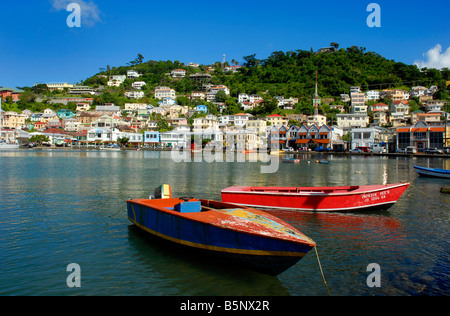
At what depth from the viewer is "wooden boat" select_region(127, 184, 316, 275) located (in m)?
7.88

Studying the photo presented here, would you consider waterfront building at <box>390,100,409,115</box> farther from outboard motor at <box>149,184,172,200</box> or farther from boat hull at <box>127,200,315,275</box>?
boat hull at <box>127,200,315,275</box>

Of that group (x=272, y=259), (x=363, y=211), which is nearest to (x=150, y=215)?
(x=272, y=259)

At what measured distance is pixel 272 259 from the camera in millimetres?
8094

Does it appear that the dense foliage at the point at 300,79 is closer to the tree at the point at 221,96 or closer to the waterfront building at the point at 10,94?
the tree at the point at 221,96

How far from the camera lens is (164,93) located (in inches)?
6422

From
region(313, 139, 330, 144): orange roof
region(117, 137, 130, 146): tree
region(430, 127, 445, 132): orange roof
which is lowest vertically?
region(313, 139, 330, 144): orange roof

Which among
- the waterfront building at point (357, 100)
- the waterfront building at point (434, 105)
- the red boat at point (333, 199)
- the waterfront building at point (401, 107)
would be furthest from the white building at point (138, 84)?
the red boat at point (333, 199)

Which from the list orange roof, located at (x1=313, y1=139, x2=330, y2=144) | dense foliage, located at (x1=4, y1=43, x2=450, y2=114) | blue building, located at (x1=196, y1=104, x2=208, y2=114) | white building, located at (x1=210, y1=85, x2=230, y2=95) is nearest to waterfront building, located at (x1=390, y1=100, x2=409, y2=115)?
dense foliage, located at (x1=4, y1=43, x2=450, y2=114)

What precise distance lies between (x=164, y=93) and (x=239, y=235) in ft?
530

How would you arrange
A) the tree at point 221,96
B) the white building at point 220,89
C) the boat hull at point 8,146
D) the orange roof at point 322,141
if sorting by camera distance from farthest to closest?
1. the white building at point 220,89
2. the tree at point 221,96
3. the boat hull at point 8,146
4. the orange roof at point 322,141

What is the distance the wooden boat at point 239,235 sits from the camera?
788 cm

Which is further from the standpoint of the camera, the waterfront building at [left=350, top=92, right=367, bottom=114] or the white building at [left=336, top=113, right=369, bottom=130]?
the waterfront building at [left=350, top=92, right=367, bottom=114]

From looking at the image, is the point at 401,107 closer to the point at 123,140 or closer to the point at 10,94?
the point at 123,140

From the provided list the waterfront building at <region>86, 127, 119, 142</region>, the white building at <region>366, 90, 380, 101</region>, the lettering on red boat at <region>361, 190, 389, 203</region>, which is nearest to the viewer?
the lettering on red boat at <region>361, 190, 389, 203</region>
